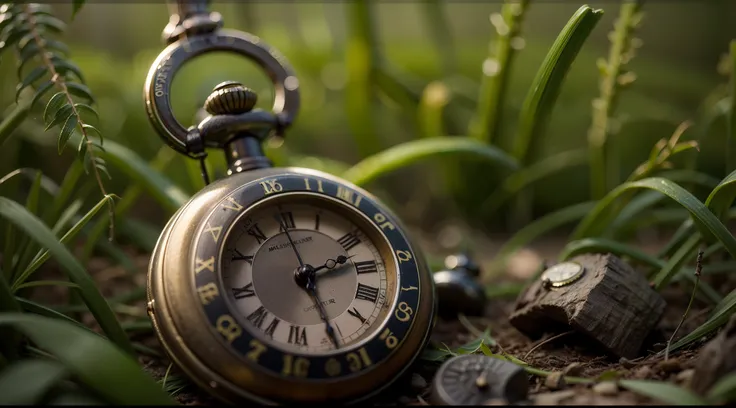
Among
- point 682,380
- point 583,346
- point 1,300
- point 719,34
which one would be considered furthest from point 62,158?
point 719,34

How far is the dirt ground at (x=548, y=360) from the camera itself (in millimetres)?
991

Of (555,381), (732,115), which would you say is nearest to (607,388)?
(555,381)

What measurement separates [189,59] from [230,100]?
0.57 feet

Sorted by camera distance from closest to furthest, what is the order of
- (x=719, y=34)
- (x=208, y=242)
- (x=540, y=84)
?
(x=208, y=242), (x=540, y=84), (x=719, y=34)

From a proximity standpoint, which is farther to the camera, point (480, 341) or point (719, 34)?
point (719, 34)

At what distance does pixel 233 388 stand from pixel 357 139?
1254 millimetres

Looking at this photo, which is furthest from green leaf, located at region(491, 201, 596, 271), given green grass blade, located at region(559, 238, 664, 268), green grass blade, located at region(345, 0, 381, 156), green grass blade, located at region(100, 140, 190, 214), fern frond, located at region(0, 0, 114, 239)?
fern frond, located at region(0, 0, 114, 239)

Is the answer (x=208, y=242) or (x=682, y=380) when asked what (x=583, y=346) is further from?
(x=208, y=242)

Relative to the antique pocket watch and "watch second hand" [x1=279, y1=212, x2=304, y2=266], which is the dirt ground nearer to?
the antique pocket watch

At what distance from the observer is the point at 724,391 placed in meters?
0.85

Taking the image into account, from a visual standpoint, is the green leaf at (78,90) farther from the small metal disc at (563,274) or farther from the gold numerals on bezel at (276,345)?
the small metal disc at (563,274)

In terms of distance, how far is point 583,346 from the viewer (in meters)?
1.27

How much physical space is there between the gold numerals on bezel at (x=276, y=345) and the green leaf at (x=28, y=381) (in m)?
0.23

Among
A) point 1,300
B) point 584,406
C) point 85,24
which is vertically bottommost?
point 584,406
